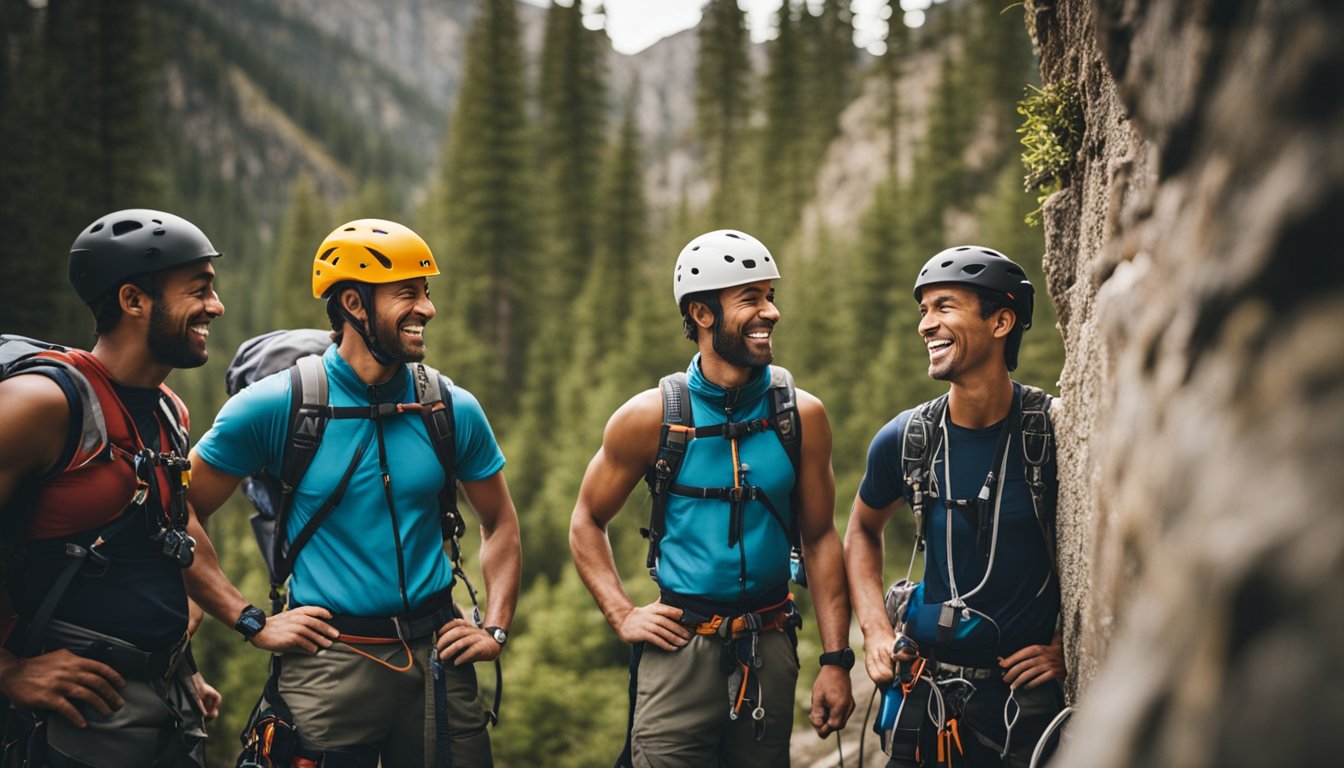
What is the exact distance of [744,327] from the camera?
5.50 m

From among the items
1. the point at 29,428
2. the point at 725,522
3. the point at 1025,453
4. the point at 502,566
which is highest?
the point at 29,428

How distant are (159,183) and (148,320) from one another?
47116 mm

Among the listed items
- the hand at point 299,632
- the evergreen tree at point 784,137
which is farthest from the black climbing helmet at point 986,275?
the evergreen tree at point 784,137

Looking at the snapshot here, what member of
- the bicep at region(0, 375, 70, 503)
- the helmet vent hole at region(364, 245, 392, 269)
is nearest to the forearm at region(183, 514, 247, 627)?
the bicep at region(0, 375, 70, 503)

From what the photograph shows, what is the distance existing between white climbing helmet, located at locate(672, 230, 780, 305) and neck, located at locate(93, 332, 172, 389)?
118 inches

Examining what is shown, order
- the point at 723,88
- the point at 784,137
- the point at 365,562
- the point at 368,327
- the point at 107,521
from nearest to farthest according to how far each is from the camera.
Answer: the point at 107,521 < the point at 365,562 < the point at 368,327 < the point at 784,137 < the point at 723,88

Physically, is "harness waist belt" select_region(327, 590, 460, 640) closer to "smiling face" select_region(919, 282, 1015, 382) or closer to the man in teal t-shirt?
the man in teal t-shirt

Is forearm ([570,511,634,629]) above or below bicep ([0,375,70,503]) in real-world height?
below

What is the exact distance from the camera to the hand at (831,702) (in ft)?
17.2

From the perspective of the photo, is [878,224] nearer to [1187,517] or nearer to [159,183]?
[159,183]

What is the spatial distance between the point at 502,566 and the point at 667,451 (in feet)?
4.24

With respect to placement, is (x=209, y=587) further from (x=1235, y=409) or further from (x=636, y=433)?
(x=1235, y=409)

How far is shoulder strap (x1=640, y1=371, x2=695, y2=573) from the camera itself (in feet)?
17.3

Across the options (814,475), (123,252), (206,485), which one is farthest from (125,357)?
(814,475)
